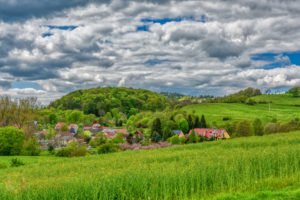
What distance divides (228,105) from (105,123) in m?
89.1

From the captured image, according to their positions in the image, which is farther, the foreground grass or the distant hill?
the distant hill

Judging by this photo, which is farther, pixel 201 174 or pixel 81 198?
pixel 201 174

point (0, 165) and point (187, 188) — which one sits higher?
point (187, 188)

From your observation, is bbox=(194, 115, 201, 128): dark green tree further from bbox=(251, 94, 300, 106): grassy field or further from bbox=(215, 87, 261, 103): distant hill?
bbox=(251, 94, 300, 106): grassy field

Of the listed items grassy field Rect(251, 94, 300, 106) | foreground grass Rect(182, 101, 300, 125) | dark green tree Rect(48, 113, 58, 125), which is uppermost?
grassy field Rect(251, 94, 300, 106)

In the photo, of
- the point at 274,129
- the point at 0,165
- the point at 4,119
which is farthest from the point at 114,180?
the point at 4,119

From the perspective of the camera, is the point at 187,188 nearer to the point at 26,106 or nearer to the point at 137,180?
the point at 137,180

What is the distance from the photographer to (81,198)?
9.86 m

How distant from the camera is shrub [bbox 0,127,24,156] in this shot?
65.1 m

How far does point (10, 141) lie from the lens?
66.1 meters

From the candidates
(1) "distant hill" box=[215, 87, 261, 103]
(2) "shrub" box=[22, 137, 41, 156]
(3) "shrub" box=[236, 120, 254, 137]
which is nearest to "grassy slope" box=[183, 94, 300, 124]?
(1) "distant hill" box=[215, 87, 261, 103]

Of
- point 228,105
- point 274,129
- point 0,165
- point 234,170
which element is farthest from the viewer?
point 228,105

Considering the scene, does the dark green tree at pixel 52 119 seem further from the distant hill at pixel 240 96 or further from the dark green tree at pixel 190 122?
the distant hill at pixel 240 96

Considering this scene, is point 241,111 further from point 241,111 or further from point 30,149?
point 30,149
